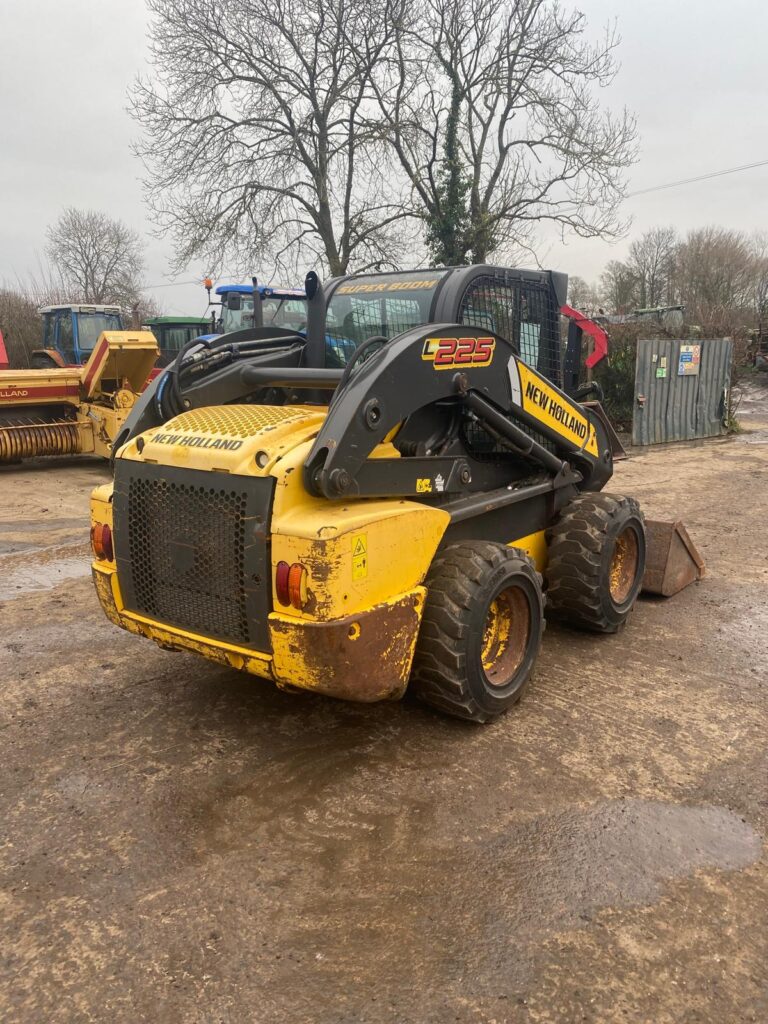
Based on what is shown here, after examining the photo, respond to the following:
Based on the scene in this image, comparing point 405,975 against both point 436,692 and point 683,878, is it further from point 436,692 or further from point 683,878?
point 436,692

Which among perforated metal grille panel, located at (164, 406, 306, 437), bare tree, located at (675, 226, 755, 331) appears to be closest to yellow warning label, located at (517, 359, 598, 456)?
perforated metal grille panel, located at (164, 406, 306, 437)

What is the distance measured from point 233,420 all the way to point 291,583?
3.09 feet

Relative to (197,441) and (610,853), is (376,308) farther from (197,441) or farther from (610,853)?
(610,853)

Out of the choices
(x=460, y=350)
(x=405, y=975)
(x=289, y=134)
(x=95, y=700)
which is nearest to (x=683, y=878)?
(x=405, y=975)

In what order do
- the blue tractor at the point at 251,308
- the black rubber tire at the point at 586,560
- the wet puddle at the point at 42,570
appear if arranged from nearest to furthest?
the black rubber tire at the point at 586,560, the wet puddle at the point at 42,570, the blue tractor at the point at 251,308

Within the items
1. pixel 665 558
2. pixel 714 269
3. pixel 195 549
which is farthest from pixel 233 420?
pixel 714 269

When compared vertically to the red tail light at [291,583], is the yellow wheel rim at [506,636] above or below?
below

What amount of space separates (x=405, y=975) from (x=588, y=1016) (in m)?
0.50

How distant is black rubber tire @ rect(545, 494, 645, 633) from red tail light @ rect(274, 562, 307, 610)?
2.17m

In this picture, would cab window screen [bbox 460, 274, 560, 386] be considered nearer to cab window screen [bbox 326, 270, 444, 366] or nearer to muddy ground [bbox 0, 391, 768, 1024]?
cab window screen [bbox 326, 270, 444, 366]

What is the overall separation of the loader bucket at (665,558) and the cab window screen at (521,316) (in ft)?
4.93

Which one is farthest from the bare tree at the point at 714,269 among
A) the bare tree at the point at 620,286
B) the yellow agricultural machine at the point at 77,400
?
the yellow agricultural machine at the point at 77,400

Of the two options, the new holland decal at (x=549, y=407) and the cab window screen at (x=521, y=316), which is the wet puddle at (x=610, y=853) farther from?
the cab window screen at (x=521, y=316)

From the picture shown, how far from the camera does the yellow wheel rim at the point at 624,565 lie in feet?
16.5
